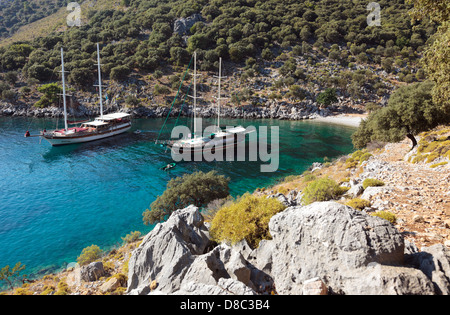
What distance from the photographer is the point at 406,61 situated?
9400cm

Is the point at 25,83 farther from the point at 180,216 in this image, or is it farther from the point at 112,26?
the point at 180,216

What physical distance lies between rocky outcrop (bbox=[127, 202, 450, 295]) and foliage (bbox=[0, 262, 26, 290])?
11.3 meters

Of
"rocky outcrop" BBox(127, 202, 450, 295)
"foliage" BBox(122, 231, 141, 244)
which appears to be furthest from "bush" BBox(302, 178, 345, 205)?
"foliage" BBox(122, 231, 141, 244)

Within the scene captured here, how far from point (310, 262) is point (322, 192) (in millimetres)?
9023

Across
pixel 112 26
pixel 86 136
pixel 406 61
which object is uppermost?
pixel 112 26

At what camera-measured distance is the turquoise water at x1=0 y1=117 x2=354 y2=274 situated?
20.7m

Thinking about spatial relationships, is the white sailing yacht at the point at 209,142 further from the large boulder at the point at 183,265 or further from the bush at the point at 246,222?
the large boulder at the point at 183,265

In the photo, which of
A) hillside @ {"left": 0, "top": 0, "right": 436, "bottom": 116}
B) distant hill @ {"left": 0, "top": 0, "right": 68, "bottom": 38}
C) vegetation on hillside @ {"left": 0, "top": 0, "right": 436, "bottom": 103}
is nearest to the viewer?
hillside @ {"left": 0, "top": 0, "right": 436, "bottom": 116}

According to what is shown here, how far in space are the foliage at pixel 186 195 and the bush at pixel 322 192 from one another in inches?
406

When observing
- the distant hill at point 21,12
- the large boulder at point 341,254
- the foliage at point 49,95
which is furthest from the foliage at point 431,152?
the distant hill at point 21,12

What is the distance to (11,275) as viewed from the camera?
1628 centimetres

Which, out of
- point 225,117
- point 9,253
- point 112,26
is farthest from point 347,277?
point 112,26

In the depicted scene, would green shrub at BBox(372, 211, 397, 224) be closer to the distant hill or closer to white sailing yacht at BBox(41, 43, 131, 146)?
white sailing yacht at BBox(41, 43, 131, 146)

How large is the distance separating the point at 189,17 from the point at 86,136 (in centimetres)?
9154
